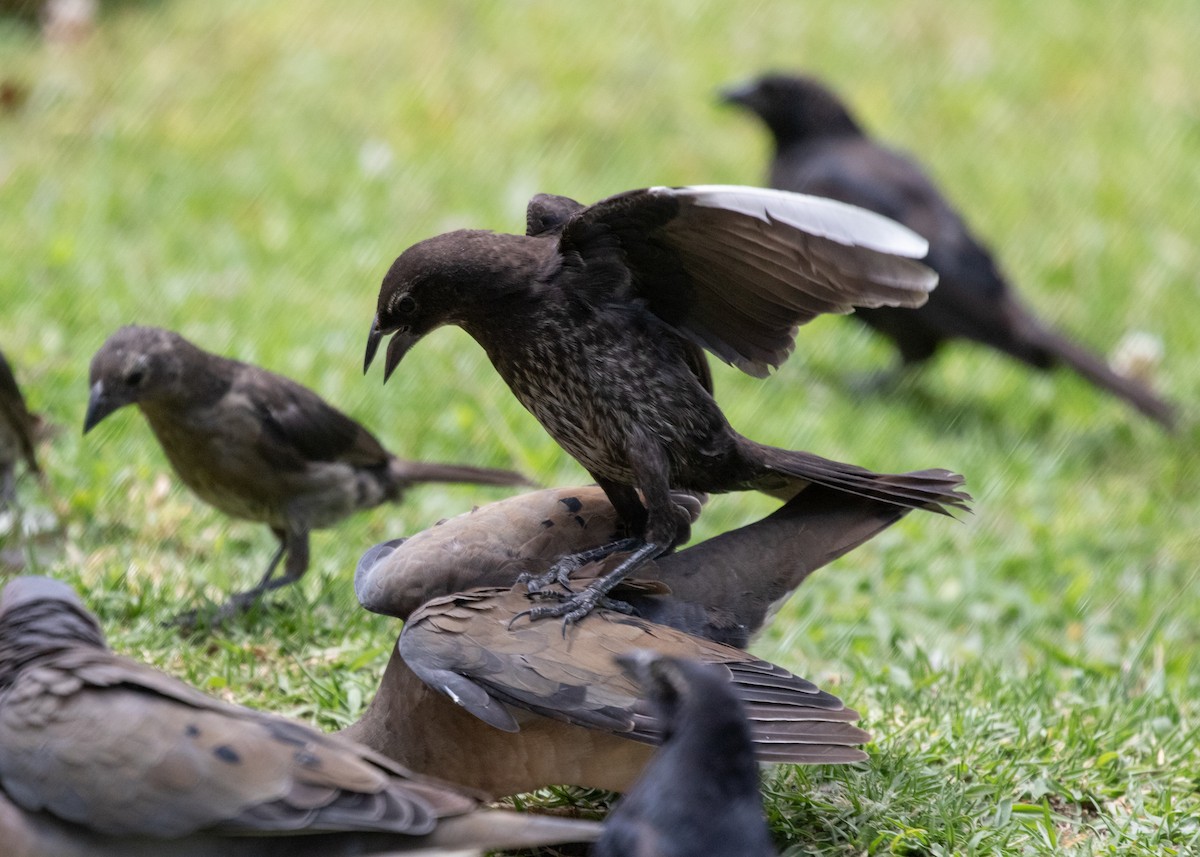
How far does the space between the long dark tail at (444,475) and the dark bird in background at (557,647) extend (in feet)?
4.77

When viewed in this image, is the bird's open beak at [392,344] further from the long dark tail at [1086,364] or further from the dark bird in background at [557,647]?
the long dark tail at [1086,364]

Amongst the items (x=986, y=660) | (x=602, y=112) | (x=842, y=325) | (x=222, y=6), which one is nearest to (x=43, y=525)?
(x=986, y=660)

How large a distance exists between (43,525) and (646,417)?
101 inches

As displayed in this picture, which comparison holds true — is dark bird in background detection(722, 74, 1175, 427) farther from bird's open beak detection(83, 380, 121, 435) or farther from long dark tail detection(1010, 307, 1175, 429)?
bird's open beak detection(83, 380, 121, 435)

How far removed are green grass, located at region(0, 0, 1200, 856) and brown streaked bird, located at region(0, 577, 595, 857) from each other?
3.74ft

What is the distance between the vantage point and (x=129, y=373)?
5.19 metres

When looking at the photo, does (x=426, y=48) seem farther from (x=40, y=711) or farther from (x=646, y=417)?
(x=40, y=711)

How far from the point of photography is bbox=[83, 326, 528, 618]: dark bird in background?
523cm

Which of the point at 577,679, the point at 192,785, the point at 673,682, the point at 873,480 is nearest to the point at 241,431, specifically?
the point at 577,679

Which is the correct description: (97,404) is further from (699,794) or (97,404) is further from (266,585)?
(699,794)

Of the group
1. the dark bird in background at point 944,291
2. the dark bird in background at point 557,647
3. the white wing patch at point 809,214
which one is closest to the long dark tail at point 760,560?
the dark bird in background at point 557,647

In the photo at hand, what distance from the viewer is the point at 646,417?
400 centimetres

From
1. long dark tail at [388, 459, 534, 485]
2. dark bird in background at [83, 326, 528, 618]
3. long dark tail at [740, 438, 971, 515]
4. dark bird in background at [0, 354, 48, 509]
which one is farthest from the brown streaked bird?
long dark tail at [388, 459, 534, 485]

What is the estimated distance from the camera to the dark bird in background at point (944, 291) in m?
8.83
